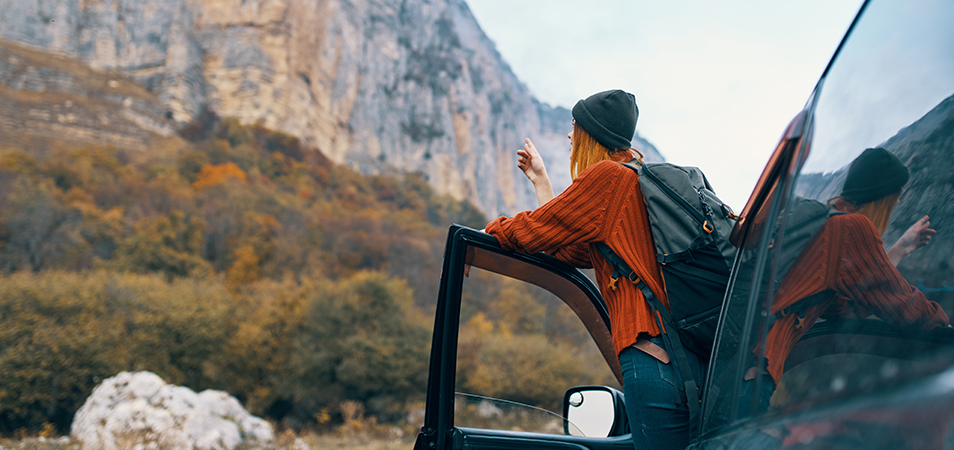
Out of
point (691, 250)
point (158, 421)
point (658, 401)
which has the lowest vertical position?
point (158, 421)

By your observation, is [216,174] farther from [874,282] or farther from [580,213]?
[874,282]

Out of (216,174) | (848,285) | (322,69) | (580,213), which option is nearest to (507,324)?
(580,213)

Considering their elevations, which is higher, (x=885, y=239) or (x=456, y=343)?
(x=885, y=239)

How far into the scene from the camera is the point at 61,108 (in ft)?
139

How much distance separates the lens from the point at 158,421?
10.5 metres

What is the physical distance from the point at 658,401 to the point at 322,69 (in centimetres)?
6685

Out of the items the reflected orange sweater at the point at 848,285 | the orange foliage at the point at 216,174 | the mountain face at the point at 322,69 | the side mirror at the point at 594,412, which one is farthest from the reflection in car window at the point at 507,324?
the orange foliage at the point at 216,174

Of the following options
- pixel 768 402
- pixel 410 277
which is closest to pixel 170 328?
pixel 410 277

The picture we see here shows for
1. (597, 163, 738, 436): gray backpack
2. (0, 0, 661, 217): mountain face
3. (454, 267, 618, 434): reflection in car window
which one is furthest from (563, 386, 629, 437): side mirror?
(0, 0, 661, 217): mountain face

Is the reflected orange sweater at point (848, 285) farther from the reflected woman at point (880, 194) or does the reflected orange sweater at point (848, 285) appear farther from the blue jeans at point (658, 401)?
the blue jeans at point (658, 401)

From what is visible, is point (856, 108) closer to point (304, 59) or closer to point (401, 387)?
point (401, 387)

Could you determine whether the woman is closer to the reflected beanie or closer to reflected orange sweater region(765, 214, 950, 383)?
the reflected beanie

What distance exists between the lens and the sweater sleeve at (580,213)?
4.15 ft

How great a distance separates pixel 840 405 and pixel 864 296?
12 cm
